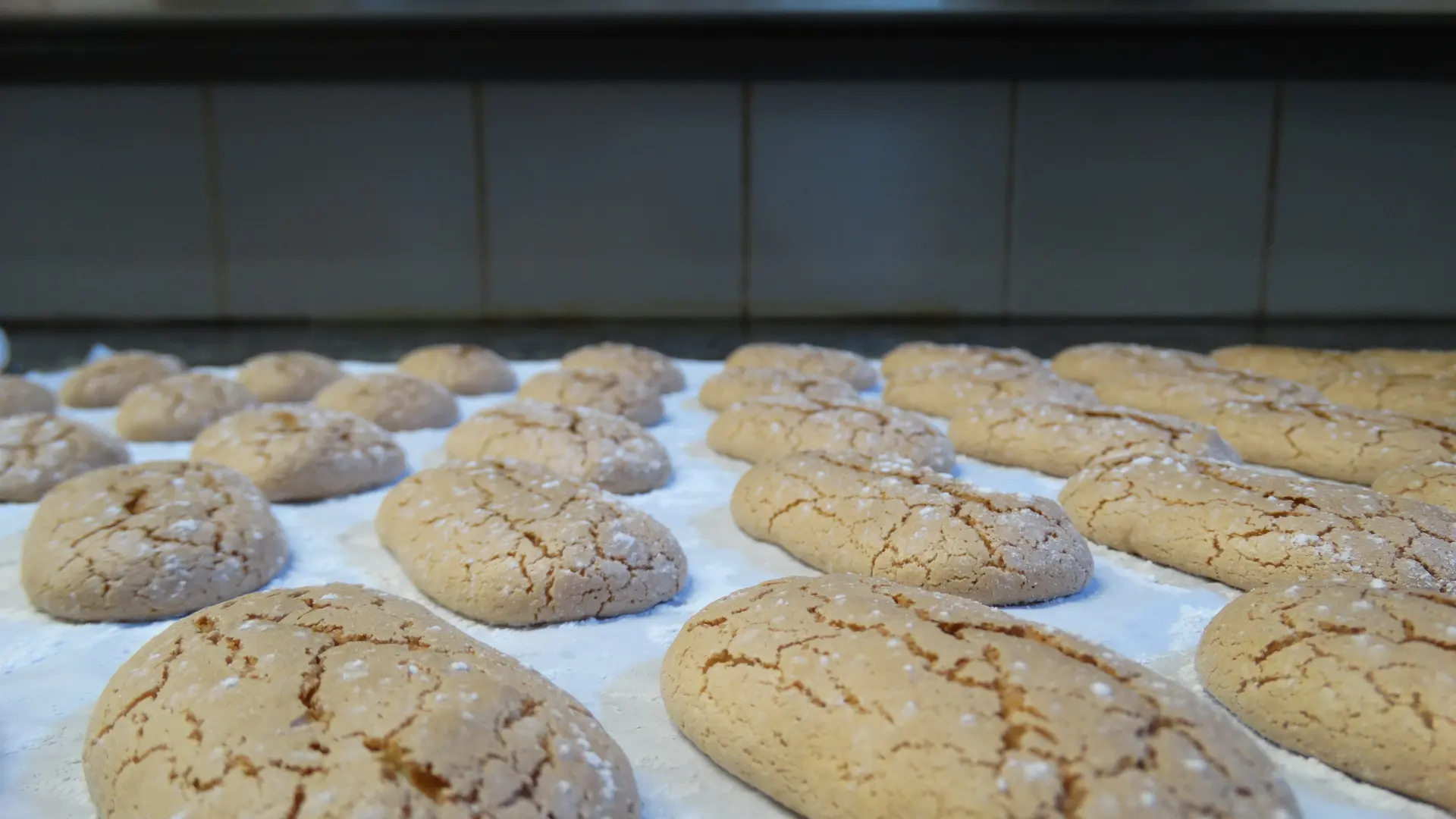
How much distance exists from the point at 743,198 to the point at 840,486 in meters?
2.72

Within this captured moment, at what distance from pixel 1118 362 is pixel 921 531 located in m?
1.77

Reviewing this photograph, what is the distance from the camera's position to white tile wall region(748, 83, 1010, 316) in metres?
4.04

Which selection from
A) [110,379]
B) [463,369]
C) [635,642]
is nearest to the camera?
[635,642]

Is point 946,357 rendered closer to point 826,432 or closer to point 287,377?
point 826,432

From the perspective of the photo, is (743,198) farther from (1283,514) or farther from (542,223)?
(1283,514)

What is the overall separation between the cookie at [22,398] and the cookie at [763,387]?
193 centimetres

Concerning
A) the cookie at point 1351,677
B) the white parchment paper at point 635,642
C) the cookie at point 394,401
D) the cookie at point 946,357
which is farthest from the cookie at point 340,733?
the cookie at point 946,357

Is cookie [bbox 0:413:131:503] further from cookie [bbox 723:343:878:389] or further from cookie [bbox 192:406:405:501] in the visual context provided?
cookie [bbox 723:343:878:389]

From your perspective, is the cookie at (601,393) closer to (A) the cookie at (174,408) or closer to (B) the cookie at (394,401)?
(B) the cookie at (394,401)

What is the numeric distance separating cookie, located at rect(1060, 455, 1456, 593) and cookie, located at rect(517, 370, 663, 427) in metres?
1.23

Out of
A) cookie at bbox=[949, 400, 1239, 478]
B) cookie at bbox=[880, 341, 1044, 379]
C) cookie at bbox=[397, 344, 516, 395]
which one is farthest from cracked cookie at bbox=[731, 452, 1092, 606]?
cookie at bbox=[397, 344, 516, 395]

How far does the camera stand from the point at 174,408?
2355 mm

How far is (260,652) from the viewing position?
1.03 meters

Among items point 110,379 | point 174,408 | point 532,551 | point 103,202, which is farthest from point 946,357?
point 103,202
